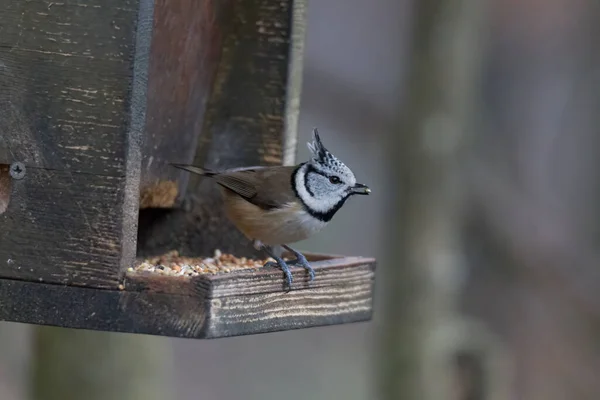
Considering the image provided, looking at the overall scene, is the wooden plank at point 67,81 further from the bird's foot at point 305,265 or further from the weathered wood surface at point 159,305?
the bird's foot at point 305,265

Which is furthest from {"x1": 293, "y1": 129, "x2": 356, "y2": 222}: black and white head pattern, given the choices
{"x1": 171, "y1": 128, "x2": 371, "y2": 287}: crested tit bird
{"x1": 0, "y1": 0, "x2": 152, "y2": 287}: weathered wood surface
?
{"x1": 0, "y1": 0, "x2": 152, "y2": 287}: weathered wood surface

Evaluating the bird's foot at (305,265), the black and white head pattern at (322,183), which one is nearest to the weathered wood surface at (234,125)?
the black and white head pattern at (322,183)

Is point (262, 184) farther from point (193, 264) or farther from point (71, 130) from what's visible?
point (71, 130)

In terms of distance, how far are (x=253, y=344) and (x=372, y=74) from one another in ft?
8.69

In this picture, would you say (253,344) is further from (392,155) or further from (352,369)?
(392,155)

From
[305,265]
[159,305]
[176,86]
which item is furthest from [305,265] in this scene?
[176,86]

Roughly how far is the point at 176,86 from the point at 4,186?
87 cm

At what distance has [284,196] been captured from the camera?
3.93 metres

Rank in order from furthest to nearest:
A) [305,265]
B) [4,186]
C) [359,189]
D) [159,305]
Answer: [359,189] < [305,265] < [4,186] < [159,305]

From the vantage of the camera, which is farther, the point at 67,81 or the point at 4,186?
the point at 4,186

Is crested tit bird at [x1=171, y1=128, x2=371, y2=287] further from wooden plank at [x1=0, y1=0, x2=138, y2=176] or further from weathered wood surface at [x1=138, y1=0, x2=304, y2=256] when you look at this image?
wooden plank at [x1=0, y1=0, x2=138, y2=176]

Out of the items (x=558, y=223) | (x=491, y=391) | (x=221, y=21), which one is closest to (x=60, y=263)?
(x=221, y=21)

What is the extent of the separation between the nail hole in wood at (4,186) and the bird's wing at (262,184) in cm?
93

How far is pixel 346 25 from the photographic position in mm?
9188
